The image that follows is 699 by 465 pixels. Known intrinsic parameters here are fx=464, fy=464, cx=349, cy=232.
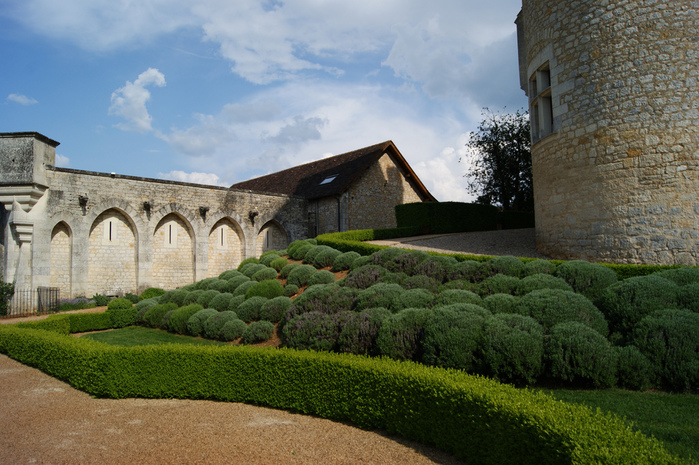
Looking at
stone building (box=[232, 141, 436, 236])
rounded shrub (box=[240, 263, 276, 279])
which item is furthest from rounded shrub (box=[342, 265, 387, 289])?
stone building (box=[232, 141, 436, 236])

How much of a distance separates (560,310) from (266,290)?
7127 millimetres

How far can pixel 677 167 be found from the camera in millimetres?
9047

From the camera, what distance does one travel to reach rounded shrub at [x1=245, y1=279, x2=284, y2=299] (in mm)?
11344

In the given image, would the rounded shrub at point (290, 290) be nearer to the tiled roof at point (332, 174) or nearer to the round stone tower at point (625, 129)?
the round stone tower at point (625, 129)

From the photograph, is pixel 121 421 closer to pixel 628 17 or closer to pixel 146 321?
pixel 146 321

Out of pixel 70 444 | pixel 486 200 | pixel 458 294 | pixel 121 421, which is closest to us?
pixel 70 444

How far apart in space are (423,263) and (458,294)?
2.65m

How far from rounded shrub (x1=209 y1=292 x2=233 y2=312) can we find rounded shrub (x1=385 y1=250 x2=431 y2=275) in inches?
170

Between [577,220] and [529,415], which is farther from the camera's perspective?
[577,220]

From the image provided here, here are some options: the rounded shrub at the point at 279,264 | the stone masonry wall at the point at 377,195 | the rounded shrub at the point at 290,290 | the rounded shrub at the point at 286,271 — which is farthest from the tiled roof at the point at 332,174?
the rounded shrub at the point at 290,290

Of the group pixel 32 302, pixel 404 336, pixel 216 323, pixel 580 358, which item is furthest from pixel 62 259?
pixel 580 358

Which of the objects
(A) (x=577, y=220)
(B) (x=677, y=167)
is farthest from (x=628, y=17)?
(A) (x=577, y=220)

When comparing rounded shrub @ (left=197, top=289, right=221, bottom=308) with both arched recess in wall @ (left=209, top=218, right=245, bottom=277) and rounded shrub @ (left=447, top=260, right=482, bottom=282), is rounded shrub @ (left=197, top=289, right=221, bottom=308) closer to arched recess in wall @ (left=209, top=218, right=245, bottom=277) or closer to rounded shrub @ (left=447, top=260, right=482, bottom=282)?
rounded shrub @ (left=447, top=260, right=482, bottom=282)

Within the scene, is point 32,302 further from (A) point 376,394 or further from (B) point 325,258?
(A) point 376,394
